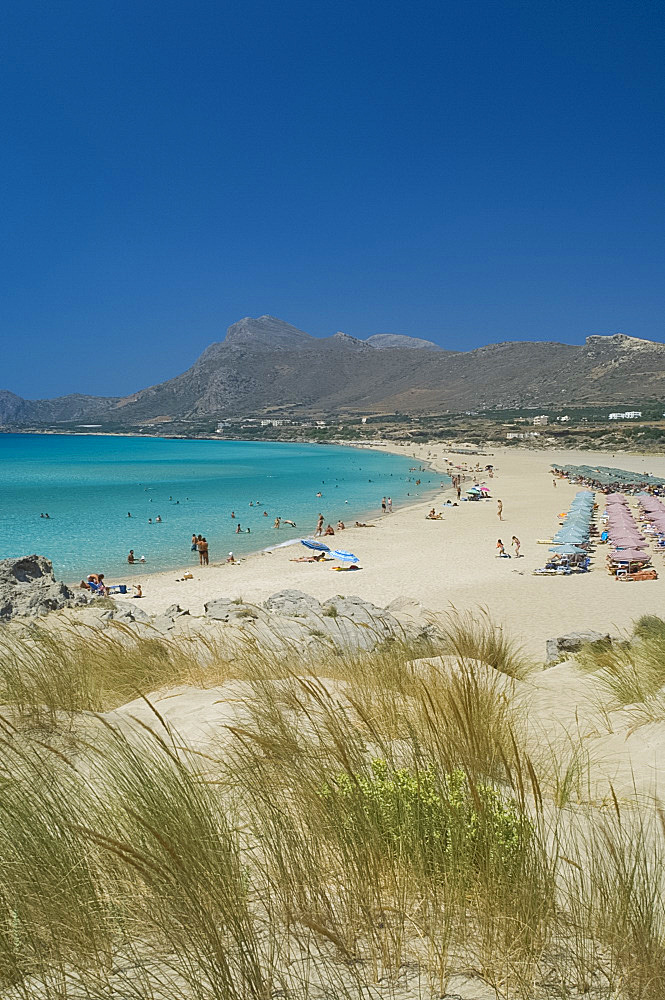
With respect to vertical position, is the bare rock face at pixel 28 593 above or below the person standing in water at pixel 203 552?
above

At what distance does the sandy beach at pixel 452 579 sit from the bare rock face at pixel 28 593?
272 cm

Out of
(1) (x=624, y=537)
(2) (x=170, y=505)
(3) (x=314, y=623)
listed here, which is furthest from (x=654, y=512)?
(2) (x=170, y=505)

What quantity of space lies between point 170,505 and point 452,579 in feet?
80.4

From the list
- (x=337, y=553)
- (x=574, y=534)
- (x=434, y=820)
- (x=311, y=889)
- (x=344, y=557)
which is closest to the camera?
(x=311, y=889)

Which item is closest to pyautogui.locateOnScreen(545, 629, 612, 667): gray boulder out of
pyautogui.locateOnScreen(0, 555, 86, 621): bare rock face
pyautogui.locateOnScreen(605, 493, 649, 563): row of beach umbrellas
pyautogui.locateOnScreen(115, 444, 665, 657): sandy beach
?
pyautogui.locateOnScreen(115, 444, 665, 657): sandy beach

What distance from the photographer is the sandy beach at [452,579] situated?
13.2 metres

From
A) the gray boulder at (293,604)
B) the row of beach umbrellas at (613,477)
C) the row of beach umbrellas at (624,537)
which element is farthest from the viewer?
the row of beach umbrellas at (613,477)

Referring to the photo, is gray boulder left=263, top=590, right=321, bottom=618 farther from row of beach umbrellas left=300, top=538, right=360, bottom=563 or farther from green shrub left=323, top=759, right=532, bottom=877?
row of beach umbrellas left=300, top=538, right=360, bottom=563

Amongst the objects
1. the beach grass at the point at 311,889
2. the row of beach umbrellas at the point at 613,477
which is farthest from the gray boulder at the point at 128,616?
the row of beach umbrellas at the point at 613,477

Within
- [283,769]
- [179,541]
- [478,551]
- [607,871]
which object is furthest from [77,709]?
[179,541]

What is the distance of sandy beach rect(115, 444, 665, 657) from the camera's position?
13.2 meters

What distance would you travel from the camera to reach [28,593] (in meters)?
10.9

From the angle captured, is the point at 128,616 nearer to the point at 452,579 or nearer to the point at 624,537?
the point at 452,579

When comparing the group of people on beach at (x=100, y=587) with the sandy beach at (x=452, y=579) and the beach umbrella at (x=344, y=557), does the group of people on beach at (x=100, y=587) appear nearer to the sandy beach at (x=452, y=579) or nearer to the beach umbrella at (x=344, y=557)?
the sandy beach at (x=452, y=579)
